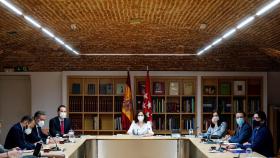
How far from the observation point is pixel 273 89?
13234 mm

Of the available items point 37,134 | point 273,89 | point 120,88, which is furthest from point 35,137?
point 273,89

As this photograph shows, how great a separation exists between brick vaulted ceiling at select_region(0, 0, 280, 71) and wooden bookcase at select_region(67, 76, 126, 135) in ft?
1.48

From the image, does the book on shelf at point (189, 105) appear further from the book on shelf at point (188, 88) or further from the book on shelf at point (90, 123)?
the book on shelf at point (90, 123)

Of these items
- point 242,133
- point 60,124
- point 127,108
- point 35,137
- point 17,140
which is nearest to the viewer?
point 17,140

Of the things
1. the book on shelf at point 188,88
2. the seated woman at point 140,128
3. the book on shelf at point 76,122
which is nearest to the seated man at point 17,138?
the seated woman at point 140,128

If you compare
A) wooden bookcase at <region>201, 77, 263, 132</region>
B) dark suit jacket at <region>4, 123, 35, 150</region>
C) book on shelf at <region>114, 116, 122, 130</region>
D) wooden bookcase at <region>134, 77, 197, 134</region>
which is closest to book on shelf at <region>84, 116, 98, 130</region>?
book on shelf at <region>114, 116, 122, 130</region>

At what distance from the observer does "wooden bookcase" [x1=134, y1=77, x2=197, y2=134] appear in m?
12.7

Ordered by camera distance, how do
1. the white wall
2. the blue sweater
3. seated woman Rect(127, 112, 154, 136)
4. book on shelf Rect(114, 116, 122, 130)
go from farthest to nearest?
the white wall
book on shelf Rect(114, 116, 122, 130)
seated woman Rect(127, 112, 154, 136)
the blue sweater

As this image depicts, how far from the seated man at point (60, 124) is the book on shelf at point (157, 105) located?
2991 millimetres

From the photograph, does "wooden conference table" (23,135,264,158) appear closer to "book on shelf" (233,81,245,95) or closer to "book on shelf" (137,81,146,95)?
"book on shelf" (137,81,146,95)

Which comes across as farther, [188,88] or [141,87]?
[188,88]

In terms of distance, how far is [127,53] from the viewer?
37.4 ft

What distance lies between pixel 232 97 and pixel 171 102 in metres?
1.64

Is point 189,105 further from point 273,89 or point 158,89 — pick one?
point 273,89
